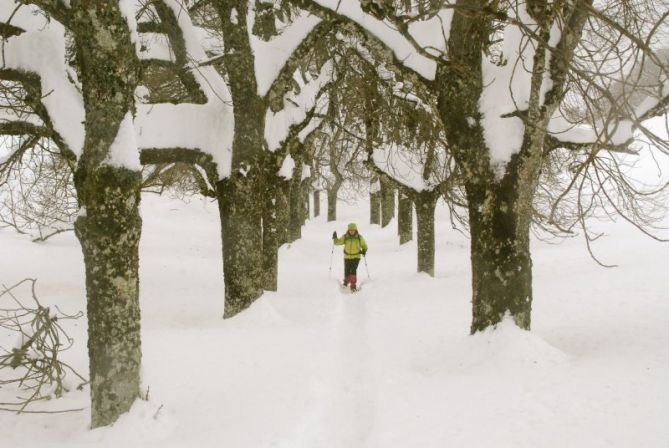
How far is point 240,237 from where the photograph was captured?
858 centimetres

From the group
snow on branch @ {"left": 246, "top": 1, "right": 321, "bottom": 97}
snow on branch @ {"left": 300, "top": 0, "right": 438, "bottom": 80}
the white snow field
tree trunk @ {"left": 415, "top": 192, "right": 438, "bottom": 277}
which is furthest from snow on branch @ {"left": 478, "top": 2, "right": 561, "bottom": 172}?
tree trunk @ {"left": 415, "top": 192, "right": 438, "bottom": 277}

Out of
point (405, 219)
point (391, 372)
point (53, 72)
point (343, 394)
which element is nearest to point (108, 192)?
point (53, 72)

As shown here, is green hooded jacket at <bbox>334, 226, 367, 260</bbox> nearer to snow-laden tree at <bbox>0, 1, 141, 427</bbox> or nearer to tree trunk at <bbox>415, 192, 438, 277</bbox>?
tree trunk at <bbox>415, 192, 438, 277</bbox>

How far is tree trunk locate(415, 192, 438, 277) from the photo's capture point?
14.0 meters

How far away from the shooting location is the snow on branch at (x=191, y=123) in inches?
323

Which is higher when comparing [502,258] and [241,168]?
[241,168]

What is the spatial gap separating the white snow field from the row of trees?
1.81ft

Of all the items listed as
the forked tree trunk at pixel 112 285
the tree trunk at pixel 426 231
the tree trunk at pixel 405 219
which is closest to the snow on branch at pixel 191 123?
the forked tree trunk at pixel 112 285

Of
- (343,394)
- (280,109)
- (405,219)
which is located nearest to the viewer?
(343,394)

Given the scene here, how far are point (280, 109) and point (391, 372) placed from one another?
539 centimetres

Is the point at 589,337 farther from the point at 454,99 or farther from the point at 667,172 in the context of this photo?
the point at 667,172

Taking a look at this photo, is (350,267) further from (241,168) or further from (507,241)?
(507,241)

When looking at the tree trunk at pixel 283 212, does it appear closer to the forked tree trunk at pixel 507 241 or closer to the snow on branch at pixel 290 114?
the snow on branch at pixel 290 114

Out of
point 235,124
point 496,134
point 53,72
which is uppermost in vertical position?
point 53,72
